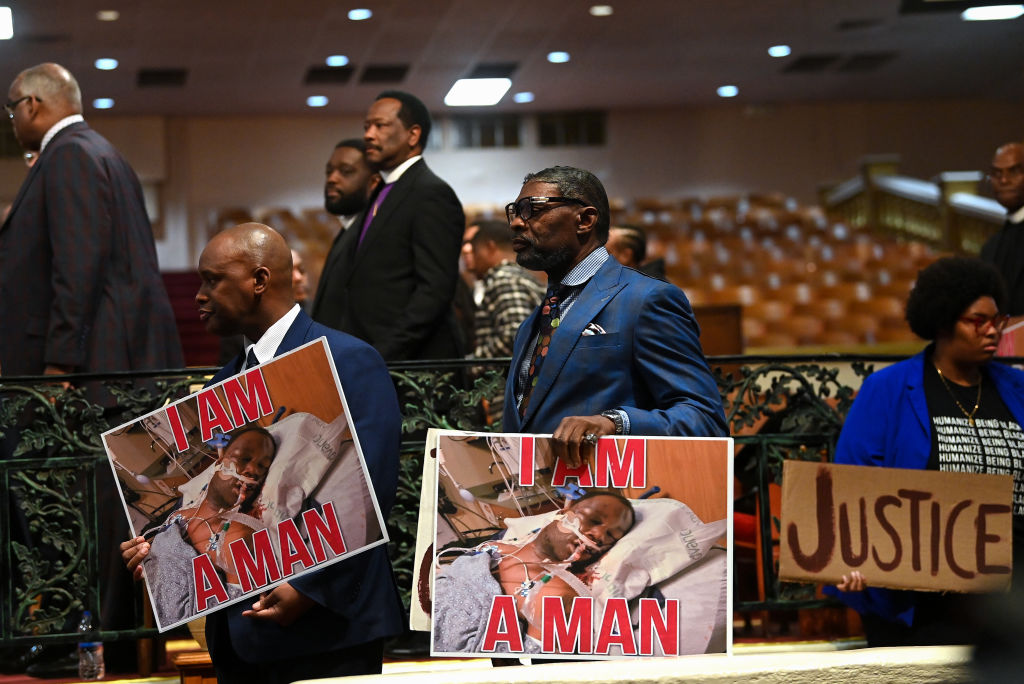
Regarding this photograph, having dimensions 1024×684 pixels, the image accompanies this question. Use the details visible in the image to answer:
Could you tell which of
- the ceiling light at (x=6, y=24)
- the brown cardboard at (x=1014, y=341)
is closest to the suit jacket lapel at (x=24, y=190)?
the brown cardboard at (x=1014, y=341)

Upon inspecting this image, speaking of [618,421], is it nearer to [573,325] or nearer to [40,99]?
[573,325]

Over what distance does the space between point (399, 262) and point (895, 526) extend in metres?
1.76

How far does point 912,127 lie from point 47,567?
17.6 meters

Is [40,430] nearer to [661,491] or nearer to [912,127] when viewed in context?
[661,491]

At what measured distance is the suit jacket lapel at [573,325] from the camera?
8.86 feet

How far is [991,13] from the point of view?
13883mm

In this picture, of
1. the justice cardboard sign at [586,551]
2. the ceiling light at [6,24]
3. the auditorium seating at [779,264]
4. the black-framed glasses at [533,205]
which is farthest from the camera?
the ceiling light at [6,24]

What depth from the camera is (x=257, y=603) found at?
2.60 m

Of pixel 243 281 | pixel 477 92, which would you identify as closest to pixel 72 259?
pixel 243 281

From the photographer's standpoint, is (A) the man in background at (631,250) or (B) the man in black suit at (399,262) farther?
(A) the man in background at (631,250)

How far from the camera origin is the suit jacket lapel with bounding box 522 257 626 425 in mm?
2699

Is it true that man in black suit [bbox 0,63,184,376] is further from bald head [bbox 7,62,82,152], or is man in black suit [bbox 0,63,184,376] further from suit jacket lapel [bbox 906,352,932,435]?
suit jacket lapel [bbox 906,352,932,435]

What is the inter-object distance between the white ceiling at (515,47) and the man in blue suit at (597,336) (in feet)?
34.5

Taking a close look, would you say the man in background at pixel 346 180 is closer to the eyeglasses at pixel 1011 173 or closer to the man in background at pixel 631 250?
the man in background at pixel 631 250
